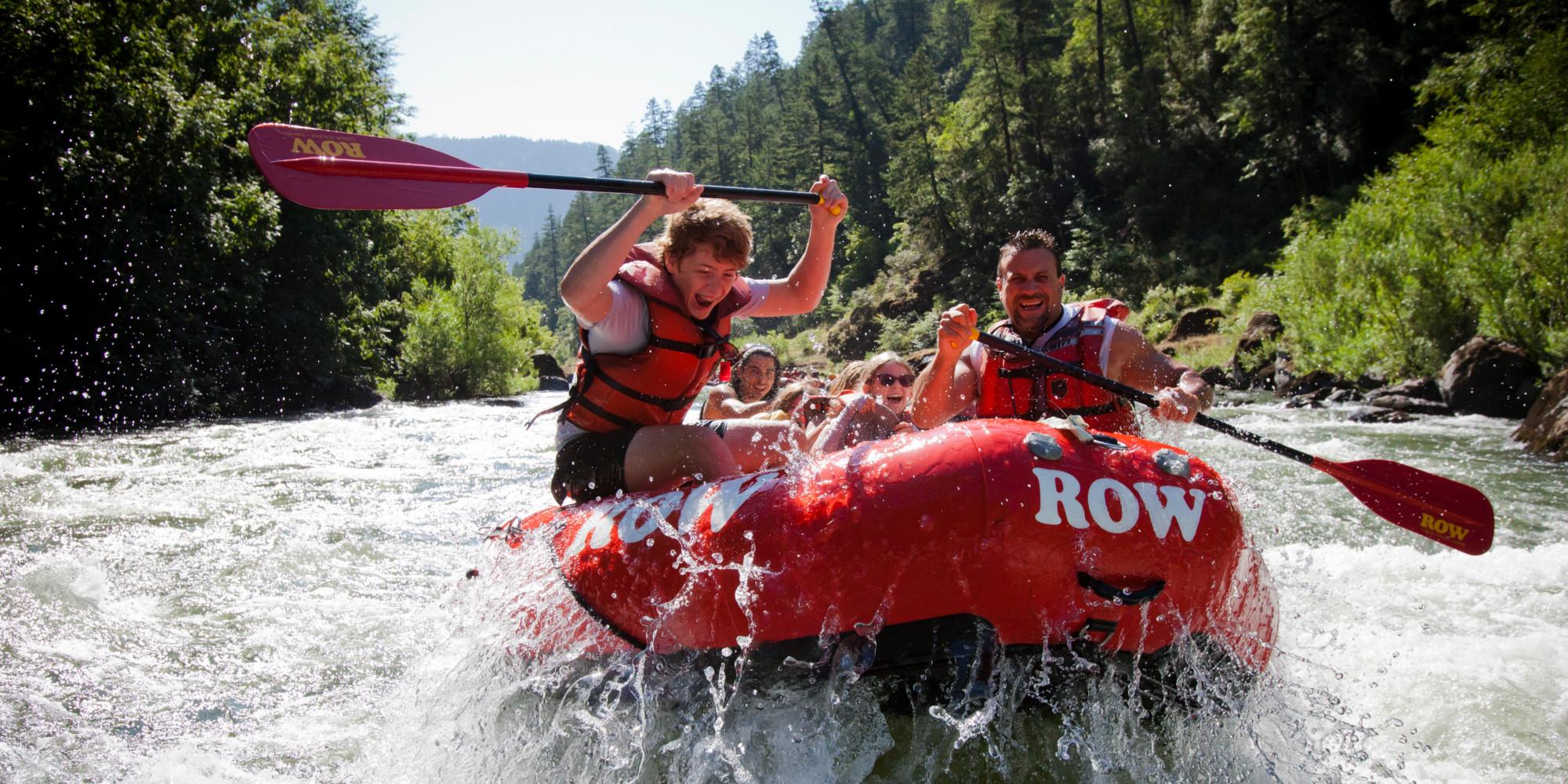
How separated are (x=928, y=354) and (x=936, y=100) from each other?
20.4 meters

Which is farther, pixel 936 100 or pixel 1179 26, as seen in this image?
pixel 936 100

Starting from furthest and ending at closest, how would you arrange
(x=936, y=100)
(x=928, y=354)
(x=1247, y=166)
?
1. (x=936, y=100)
2. (x=1247, y=166)
3. (x=928, y=354)

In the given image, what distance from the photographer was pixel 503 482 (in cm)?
873

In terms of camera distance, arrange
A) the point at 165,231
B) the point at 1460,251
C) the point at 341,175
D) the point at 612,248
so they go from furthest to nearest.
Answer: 1. the point at 165,231
2. the point at 1460,251
3. the point at 341,175
4. the point at 612,248

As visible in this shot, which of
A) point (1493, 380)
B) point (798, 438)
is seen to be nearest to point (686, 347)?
point (798, 438)

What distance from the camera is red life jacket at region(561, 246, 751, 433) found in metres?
3.20

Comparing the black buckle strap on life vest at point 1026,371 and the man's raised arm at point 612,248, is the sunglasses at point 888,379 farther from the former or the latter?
the man's raised arm at point 612,248

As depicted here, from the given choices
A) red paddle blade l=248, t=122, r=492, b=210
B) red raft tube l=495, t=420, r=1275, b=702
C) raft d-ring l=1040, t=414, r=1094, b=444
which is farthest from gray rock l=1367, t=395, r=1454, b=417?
red paddle blade l=248, t=122, r=492, b=210

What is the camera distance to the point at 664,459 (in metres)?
3.21

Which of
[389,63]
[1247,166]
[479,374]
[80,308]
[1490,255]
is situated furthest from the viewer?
[389,63]

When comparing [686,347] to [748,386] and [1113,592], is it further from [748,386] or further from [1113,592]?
[748,386]

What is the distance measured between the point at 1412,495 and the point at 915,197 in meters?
34.7

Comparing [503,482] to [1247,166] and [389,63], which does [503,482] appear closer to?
[1247,166]

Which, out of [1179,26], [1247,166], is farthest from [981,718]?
[1179,26]
